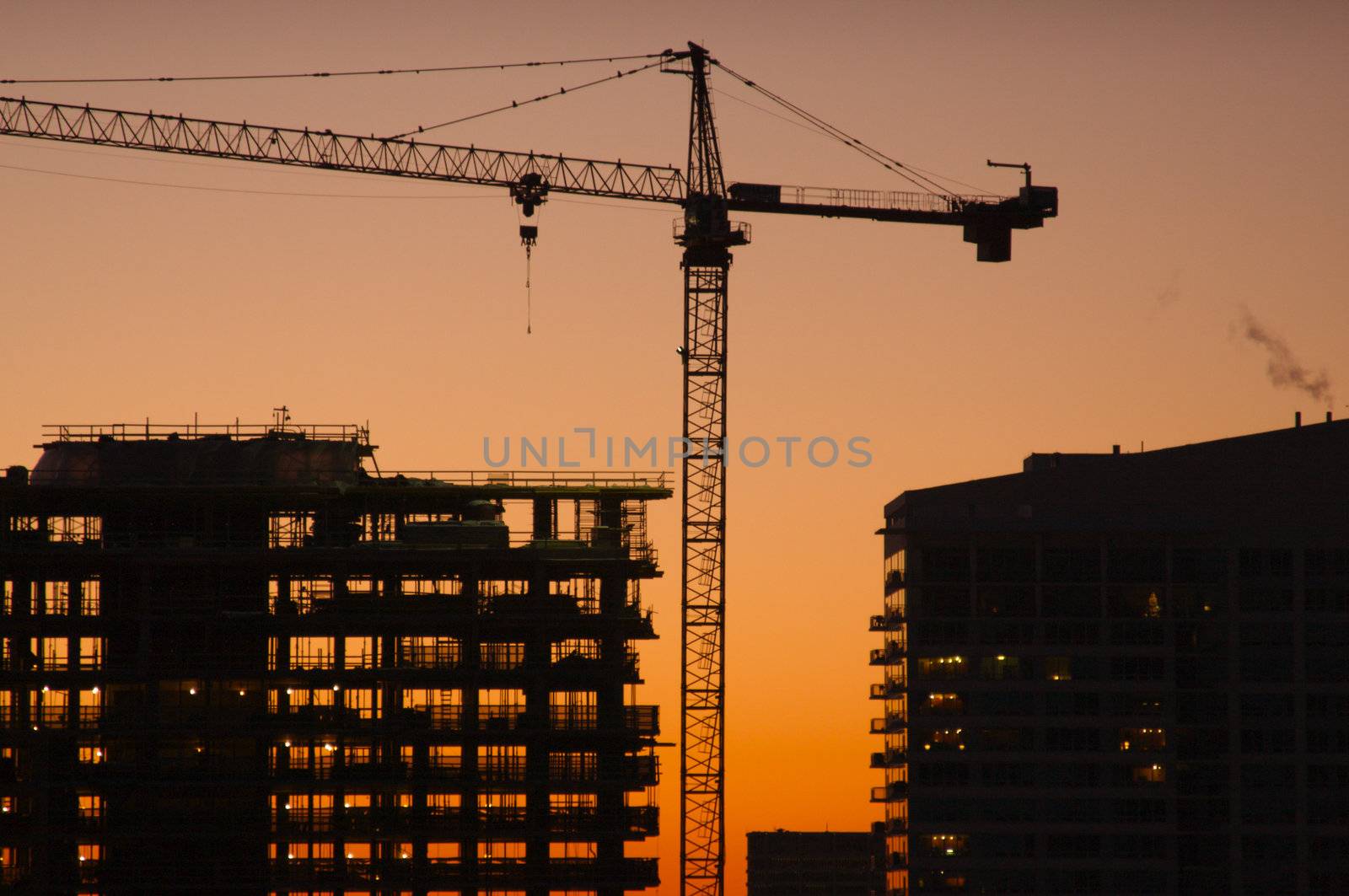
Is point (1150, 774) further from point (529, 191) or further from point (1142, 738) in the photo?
point (529, 191)

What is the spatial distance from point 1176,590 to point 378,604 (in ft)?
276

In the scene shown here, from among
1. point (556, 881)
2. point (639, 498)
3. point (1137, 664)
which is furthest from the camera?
point (1137, 664)

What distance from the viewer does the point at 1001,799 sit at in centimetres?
18812

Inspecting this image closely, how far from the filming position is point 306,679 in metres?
139

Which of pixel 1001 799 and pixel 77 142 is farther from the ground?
pixel 77 142

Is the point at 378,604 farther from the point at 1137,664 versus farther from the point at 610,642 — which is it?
the point at 1137,664

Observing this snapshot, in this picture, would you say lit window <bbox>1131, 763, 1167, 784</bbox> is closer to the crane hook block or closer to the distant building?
the distant building

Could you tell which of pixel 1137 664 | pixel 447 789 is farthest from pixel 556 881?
pixel 1137 664

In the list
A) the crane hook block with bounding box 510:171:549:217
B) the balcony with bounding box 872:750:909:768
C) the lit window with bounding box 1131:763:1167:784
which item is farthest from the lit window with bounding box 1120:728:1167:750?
the crane hook block with bounding box 510:171:549:217

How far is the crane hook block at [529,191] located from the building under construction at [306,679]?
4984 cm

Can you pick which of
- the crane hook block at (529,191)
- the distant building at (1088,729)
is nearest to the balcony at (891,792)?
→ the distant building at (1088,729)

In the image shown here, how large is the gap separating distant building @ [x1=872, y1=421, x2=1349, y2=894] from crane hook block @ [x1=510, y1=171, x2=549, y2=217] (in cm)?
3997

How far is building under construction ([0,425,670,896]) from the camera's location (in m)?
135

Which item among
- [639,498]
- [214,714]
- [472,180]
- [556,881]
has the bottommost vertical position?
[556,881]
